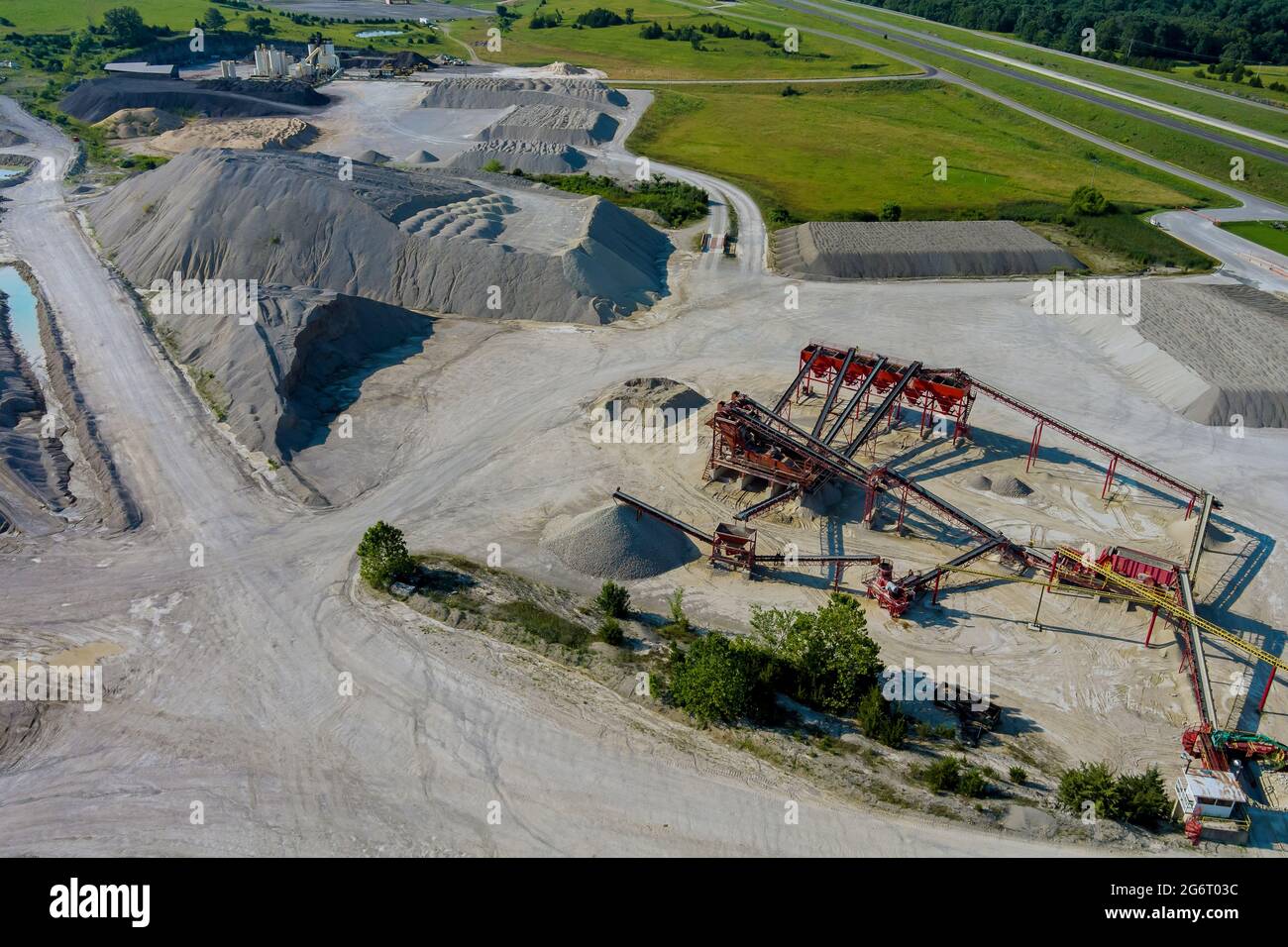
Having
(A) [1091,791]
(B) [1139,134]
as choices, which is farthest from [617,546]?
(B) [1139,134]

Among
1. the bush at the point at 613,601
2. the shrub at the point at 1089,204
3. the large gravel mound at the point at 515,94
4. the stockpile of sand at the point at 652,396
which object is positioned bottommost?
the bush at the point at 613,601

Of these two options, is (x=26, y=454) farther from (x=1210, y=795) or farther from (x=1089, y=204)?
(x=1089, y=204)

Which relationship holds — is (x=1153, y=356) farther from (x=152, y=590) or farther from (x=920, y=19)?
(x=920, y=19)

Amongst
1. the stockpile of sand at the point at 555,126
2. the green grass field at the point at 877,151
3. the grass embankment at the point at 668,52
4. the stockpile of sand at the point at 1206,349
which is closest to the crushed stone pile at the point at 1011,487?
the stockpile of sand at the point at 1206,349

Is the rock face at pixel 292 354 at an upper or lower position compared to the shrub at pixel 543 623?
upper

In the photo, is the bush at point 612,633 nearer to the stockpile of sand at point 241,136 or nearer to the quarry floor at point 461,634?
the quarry floor at point 461,634

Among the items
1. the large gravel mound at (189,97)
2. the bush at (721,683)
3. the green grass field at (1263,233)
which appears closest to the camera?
the bush at (721,683)
